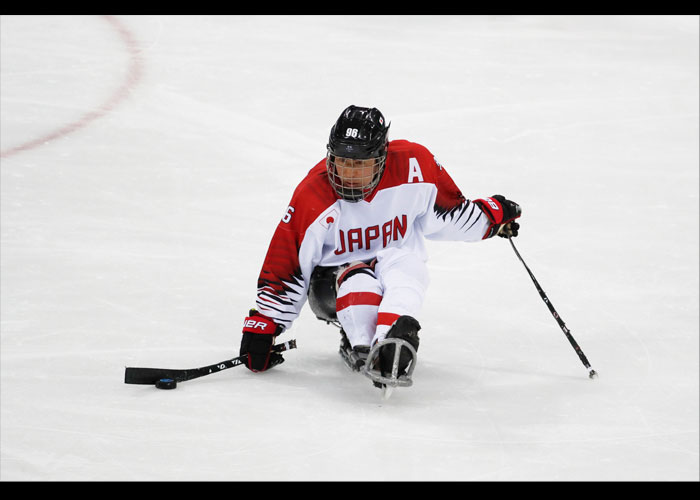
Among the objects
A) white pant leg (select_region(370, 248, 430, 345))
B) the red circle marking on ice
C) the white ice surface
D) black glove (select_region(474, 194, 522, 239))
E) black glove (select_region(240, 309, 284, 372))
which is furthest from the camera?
the red circle marking on ice

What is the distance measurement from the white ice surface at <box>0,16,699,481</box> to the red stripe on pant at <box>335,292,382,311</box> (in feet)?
1.08

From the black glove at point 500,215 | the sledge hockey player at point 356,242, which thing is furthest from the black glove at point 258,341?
the black glove at point 500,215

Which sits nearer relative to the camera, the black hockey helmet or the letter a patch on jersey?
the black hockey helmet

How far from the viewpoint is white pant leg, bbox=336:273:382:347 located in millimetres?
3436

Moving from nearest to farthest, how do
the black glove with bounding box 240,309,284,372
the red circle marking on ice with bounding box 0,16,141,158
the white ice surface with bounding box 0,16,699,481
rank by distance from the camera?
1. the white ice surface with bounding box 0,16,699,481
2. the black glove with bounding box 240,309,284,372
3. the red circle marking on ice with bounding box 0,16,141,158

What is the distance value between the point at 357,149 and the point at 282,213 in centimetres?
184

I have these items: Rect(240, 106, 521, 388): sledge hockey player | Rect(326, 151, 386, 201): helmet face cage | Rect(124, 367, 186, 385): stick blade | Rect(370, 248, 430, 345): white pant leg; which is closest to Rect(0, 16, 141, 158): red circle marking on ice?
Rect(124, 367, 186, 385): stick blade

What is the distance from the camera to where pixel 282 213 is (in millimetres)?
5207

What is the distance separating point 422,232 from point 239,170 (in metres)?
2.06

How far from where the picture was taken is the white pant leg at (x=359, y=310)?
3436mm

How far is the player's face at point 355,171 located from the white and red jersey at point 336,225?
9 centimetres

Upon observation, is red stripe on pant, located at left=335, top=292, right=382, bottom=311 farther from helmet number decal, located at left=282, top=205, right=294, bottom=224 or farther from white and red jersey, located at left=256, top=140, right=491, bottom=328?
helmet number decal, located at left=282, top=205, right=294, bottom=224

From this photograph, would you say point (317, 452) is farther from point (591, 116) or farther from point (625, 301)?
point (591, 116)

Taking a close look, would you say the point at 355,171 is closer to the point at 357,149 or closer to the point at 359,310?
the point at 357,149
